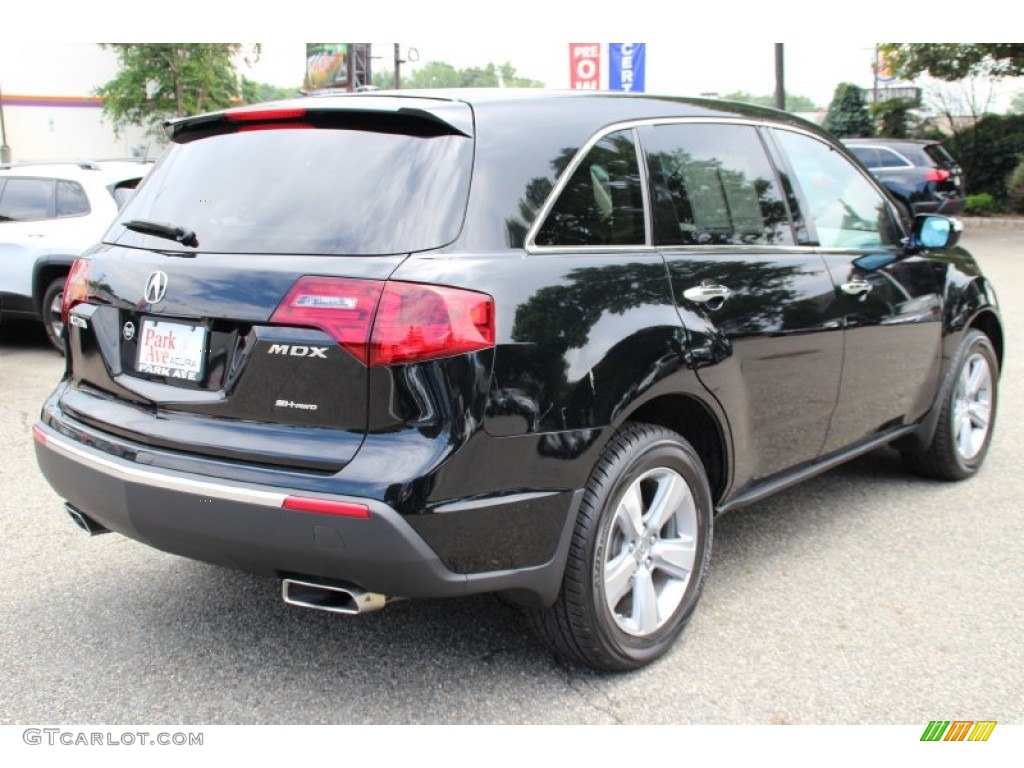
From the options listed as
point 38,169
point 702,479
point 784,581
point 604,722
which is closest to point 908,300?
point 784,581

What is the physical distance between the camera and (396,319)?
8.36 feet

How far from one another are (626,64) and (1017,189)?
31.2 ft

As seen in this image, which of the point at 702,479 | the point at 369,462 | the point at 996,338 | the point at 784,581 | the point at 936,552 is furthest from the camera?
the point at 996,338

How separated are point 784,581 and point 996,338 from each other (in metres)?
2.41

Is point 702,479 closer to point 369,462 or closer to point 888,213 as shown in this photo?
point 369,462

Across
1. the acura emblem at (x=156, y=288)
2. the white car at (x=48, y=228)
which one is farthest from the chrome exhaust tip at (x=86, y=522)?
the white car at (x=48, y=228)

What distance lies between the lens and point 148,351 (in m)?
2.92

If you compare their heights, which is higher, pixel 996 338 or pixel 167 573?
pixel 996 338

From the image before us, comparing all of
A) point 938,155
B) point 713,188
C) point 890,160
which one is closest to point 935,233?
point 713,188

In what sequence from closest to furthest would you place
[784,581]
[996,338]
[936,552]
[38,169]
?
[784,581], [936,552], [996,338], [38,169]

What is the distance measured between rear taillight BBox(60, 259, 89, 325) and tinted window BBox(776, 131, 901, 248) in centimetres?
264

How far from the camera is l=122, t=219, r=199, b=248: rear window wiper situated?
2977 millimetres

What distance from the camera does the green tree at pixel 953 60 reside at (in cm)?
2155

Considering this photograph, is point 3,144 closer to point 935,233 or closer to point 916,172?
point 916,172
